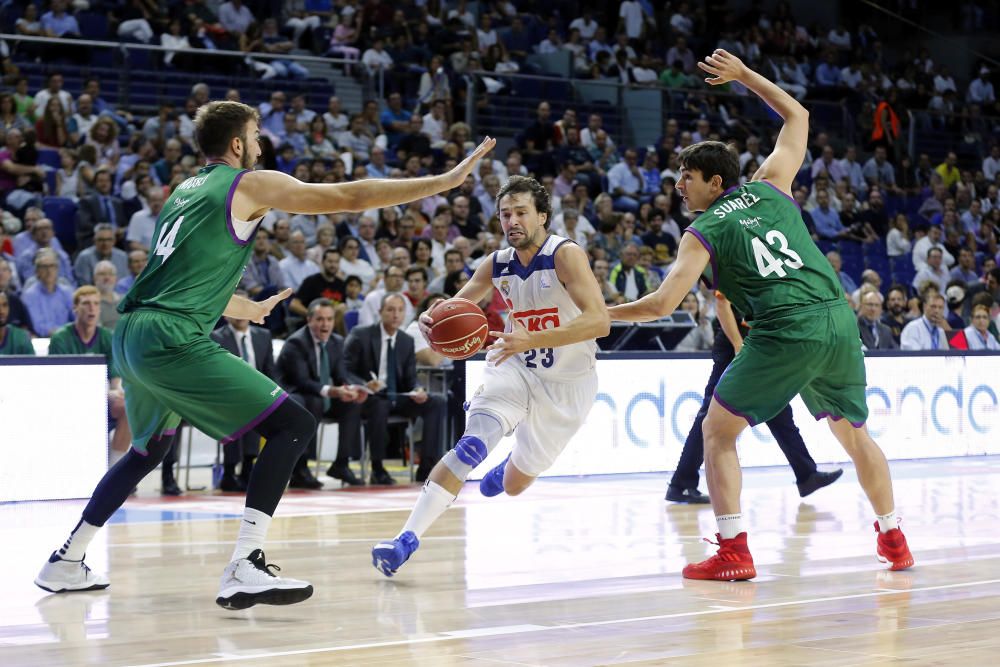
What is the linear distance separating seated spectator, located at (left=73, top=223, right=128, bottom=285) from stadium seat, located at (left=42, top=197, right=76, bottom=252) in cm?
108

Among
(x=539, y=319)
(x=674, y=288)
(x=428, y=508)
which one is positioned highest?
(x=674, y=288)

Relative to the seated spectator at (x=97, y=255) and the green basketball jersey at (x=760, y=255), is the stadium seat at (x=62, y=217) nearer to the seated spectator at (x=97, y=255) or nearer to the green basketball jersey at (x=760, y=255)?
the seated spectator at (x=97, y=255)

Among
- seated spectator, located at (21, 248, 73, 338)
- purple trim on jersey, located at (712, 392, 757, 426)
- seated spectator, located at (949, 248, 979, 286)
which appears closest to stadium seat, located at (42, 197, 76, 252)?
seated spectator, located at (21, 248, 73, 338)

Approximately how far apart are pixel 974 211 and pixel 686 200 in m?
16.7

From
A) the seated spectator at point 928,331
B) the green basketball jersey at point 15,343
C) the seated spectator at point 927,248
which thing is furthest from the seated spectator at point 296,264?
the seated spectator at point 927,248

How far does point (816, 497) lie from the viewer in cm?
1044

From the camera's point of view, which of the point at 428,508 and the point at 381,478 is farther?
the point at 381,478

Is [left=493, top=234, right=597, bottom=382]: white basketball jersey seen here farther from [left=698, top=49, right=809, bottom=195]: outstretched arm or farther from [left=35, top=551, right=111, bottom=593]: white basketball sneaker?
[left=35, top=551, right=111, bottom=593]: white basketball sneaker

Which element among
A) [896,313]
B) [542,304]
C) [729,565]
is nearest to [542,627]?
[729,565]

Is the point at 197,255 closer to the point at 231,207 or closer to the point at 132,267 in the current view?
the point at 231,207

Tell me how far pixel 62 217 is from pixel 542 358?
858cm

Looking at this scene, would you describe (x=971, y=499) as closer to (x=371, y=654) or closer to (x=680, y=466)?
(x=680, y=466)

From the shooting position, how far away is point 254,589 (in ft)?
17.3

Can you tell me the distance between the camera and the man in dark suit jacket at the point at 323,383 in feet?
37.3
